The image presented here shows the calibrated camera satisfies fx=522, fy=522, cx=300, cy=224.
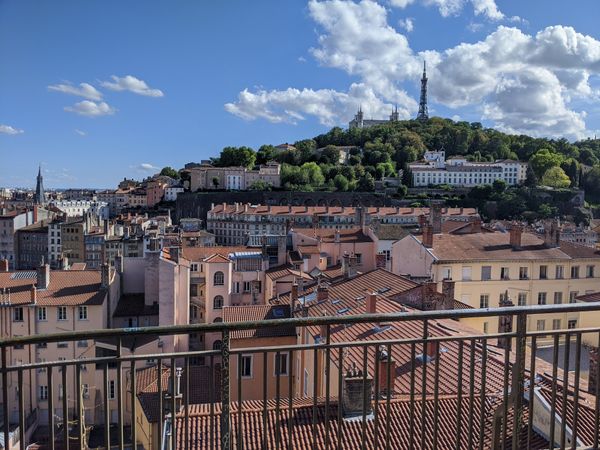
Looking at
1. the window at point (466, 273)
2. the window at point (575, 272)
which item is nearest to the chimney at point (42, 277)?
the window at point (466, 273)

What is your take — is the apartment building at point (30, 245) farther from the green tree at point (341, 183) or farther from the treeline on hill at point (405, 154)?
the green tree at point (341, 183)

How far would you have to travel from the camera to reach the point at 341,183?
337ft

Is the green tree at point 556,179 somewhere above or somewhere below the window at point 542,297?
above

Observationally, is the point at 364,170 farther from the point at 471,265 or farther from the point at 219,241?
the point at 471,265

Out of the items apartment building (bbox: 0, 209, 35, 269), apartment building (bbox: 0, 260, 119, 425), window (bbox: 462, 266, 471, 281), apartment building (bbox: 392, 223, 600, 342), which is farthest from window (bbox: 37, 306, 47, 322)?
apartment building (bbox: 0, 209, 35, 269)

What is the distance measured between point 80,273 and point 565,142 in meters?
130

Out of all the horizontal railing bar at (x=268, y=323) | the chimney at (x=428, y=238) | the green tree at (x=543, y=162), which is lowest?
the chimney at (x=428, y=238)

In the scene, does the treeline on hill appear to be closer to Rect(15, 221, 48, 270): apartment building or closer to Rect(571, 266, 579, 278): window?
Rect(15, 221, 48, 270): apartment building

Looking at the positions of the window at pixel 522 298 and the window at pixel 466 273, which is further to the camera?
the window at pixel 522 298

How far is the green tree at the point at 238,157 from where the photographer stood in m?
121

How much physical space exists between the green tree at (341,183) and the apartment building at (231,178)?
1268cm

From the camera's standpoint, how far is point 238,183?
110 meters

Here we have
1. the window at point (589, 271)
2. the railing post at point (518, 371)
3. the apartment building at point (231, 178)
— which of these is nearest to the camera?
the railing post at point (518, 371)

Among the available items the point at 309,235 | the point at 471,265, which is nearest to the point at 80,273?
the point at 309,235
